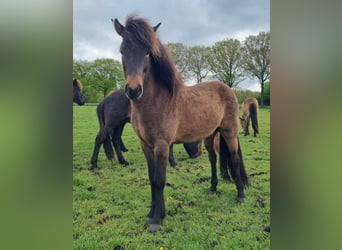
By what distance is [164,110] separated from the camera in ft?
5.84

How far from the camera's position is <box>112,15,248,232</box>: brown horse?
5.32 feet

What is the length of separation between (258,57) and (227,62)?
22 centimetres

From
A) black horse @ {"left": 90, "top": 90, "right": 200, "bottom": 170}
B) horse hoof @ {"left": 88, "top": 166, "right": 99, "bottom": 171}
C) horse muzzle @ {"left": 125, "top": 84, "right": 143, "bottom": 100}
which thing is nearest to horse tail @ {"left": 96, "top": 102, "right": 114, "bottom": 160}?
black horse @ {"left": 90, "top": 90, "right": 200, "bottom": 170}

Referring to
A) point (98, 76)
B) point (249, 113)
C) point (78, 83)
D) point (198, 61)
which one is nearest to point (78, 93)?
Answer: point (78, 83)

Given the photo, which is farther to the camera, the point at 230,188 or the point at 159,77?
the point at 230,188

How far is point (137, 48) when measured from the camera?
1.61 m

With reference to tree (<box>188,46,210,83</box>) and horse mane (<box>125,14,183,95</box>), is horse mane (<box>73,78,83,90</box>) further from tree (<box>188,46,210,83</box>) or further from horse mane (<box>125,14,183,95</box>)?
tree (<box>188,46,210,83</box>)

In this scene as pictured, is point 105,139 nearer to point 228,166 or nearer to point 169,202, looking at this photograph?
point 169,202
